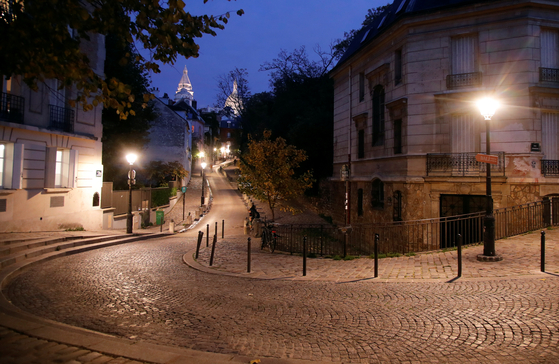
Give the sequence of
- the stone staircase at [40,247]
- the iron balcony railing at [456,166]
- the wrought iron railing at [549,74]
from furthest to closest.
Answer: the iron balcony railing at [456,166]
the wrought iron railing at [549,74]
the stone staircase at [40,247]

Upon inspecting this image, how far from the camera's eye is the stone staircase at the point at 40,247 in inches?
372

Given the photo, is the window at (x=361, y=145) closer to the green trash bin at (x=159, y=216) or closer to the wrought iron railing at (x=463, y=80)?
the wrought iron railing at (x=463, y=80)

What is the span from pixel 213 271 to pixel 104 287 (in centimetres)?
276

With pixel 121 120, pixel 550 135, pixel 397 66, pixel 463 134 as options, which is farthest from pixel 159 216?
pixel 550 135

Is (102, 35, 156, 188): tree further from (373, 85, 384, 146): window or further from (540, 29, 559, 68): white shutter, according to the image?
(540, 29, 559, 68): white shutter

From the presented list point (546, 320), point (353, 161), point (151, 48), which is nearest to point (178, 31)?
point (151, 48)

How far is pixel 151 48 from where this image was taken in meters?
5.88

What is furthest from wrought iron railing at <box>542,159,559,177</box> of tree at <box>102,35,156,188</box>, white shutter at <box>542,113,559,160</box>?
tree at <box>102,35,156,188</box>

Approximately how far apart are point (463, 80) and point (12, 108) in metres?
18.8

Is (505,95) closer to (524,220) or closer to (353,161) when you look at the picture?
(524,220)

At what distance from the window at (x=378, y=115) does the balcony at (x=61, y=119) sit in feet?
51.1

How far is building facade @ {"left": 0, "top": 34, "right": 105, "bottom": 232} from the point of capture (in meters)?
13.6

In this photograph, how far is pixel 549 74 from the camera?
49.3 feet

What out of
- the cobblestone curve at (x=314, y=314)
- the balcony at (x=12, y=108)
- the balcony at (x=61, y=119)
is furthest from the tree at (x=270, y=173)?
the cobblestone curve at (x=314, y=314)
